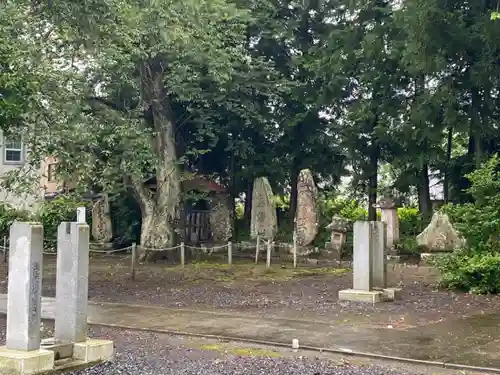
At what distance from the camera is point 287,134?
26781 mm

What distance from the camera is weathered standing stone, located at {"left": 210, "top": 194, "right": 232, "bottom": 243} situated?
89.0 ft

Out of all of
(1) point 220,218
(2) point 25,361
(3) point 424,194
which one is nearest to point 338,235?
(3) point 424,194

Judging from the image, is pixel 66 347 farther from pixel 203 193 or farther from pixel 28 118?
pixel 203 193

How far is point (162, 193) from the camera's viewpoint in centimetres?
2297

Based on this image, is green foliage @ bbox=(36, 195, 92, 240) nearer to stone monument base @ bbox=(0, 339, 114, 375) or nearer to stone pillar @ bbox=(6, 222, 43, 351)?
stone monument base @ bbox=(0, 339, 114, 375)

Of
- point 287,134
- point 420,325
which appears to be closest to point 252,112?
point 287,134

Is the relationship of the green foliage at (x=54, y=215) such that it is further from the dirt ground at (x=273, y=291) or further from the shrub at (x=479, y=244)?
the shrub at (x=479, y=244)

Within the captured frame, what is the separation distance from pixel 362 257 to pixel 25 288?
312 inches

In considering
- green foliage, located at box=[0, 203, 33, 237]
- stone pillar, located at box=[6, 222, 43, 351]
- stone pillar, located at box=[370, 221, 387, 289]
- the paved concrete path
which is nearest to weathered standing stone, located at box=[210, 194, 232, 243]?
green foliage, located at box=[0, 203, 33, 237]

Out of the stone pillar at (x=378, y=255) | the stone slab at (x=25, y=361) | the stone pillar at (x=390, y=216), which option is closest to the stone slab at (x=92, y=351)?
the stone slab at (x=25, y=361)

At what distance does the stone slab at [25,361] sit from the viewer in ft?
Result: 22.7

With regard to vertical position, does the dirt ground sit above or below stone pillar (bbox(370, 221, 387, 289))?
below

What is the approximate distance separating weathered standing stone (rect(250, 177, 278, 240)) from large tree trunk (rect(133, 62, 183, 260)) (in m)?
3.20

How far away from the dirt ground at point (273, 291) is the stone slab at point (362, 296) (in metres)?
0.25
